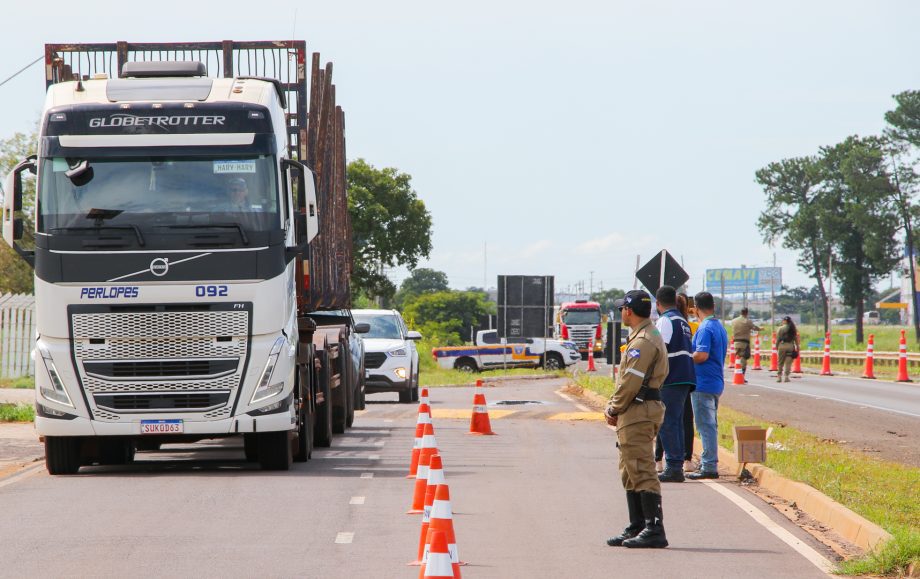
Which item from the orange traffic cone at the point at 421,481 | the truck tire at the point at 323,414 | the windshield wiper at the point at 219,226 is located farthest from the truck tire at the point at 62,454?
the orange traffic cone at the point at 421,481

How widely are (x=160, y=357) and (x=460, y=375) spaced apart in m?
31.2

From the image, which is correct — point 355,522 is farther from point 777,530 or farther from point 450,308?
point 450,308

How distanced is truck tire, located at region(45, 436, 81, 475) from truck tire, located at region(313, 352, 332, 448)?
353cm

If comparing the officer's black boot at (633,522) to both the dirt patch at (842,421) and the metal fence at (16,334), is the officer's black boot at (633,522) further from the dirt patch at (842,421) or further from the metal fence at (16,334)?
the metal fence at (16,334)

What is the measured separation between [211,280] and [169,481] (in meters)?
1.96

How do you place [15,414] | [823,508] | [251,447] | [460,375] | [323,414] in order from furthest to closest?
[460,375]
[15,414]
[323,414]
[251,447]
[823,508]

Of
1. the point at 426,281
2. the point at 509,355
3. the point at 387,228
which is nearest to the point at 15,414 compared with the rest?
the point at 509,355

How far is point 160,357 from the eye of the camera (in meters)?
13.1

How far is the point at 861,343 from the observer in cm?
9575

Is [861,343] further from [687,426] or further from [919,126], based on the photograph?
[687,426]

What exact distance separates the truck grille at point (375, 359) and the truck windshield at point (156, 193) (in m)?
14.3

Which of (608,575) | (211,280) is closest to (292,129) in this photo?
(211,280)

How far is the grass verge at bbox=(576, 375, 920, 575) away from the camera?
831 cm

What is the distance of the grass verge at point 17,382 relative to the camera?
1152 inches
